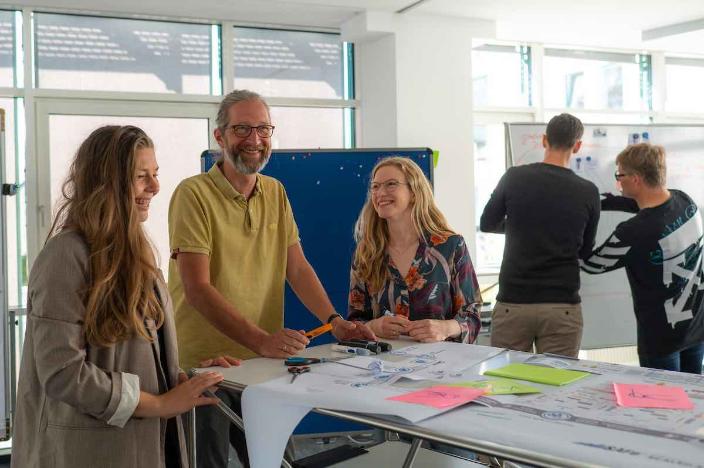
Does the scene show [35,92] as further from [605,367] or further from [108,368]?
[605,367]

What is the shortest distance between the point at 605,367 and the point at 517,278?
4.36ft

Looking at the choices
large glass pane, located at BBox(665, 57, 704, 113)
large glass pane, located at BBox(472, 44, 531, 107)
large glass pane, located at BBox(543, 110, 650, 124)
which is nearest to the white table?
large glass pane, located at BBox(472, 44, 531, 107)

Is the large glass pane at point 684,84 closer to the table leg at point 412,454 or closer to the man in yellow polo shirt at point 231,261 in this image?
the man in yellow polo shirt at point 231,261

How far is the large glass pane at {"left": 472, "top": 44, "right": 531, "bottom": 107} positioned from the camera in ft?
19.9

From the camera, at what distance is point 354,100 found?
5.68 metres

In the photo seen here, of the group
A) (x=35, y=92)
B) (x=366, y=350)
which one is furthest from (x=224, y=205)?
(x=35, y=92)

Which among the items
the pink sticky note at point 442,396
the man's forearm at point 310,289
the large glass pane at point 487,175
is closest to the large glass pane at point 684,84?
the large glass pane at point 487,175

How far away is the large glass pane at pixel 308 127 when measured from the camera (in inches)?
219

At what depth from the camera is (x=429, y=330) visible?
2.20 metres

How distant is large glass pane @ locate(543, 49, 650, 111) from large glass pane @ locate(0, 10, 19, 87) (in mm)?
3993

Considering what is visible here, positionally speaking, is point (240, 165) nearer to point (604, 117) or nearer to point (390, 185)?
point (390, 185)

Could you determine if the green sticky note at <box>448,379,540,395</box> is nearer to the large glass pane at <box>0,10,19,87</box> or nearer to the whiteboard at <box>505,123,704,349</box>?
the whiteboard at <box>505,123,704,349</box>

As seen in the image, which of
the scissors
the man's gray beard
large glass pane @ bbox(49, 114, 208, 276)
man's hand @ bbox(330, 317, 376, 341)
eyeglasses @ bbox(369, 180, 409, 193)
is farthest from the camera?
A: large glass pane @ bbox(49, 114, 208, 276)

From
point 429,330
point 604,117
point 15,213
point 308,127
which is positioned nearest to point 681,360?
point 429,330
